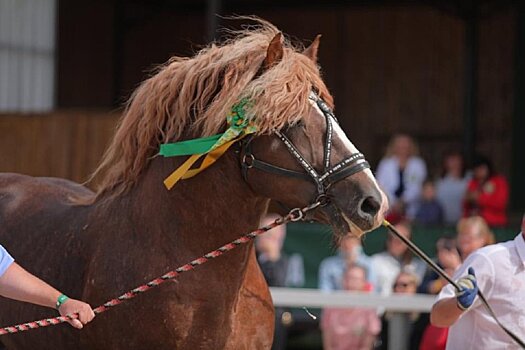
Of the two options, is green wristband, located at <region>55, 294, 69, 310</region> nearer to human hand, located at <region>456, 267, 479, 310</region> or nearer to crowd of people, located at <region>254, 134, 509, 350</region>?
human hand, located at <region>456, 267, 479, 310</region>

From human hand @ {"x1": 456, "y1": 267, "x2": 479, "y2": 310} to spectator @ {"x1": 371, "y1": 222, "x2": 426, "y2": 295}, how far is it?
4323 mm

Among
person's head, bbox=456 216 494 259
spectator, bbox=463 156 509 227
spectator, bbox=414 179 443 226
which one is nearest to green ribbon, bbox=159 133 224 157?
person's head, bbox=456 216 494 259

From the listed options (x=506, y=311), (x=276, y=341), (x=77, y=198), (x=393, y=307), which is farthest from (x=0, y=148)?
(x=506, y=311)

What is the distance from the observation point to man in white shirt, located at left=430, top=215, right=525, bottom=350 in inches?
181

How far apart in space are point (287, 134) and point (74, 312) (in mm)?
1035

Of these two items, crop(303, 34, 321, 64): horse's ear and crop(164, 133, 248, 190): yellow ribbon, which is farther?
crop(303, 34, 321, 64): horse's ear

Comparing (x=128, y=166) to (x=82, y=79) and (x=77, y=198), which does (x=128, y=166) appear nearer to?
(x=77, y=198)

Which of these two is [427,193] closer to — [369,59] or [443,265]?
[443,265]

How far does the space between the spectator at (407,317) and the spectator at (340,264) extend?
28 cm

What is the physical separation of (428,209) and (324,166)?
8.66 metres

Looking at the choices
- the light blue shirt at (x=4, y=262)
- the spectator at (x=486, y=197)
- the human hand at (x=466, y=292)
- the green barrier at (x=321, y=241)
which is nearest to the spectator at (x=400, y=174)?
the spectator at (x=486, y=197)

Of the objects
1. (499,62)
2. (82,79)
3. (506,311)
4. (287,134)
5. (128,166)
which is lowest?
(82,79)

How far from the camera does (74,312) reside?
3756mm

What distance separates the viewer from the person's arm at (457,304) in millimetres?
A: 4320
